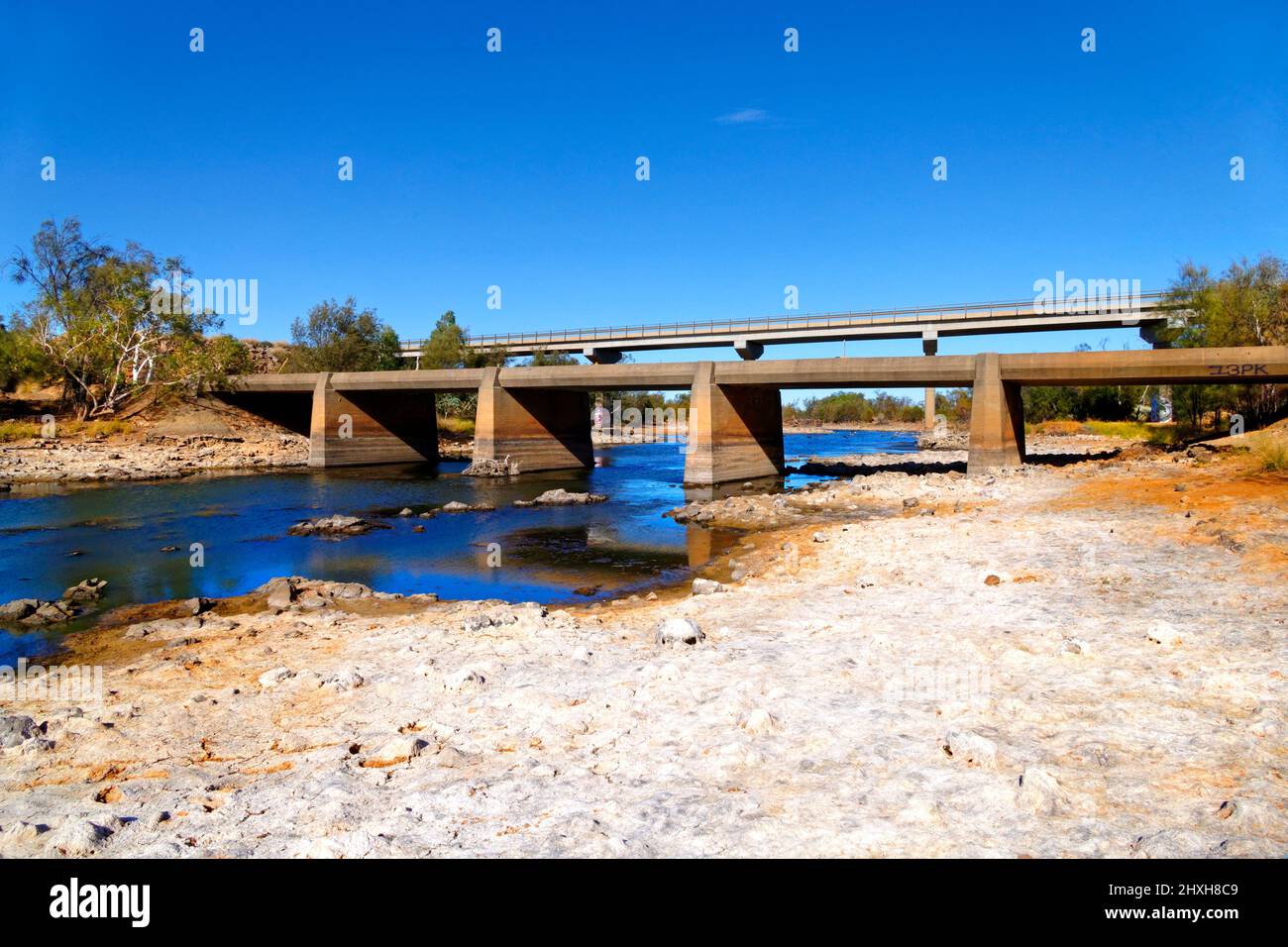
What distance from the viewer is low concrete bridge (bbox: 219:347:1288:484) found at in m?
36.5

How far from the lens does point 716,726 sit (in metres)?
7.01

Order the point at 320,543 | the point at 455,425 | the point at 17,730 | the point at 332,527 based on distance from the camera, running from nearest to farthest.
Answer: the point at 17,730
the point at 320,543
the point at 332,527
the point at 455,425

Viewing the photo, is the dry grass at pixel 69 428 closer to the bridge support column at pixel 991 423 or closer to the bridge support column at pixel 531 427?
the bridge support column at pixel 531 427

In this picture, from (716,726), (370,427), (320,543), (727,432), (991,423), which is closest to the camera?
(716,726)

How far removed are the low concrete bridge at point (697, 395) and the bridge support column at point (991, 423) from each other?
0.05m

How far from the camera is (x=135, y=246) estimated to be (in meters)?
65.3

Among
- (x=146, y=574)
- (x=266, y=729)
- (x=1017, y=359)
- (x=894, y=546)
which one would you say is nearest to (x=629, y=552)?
(x=894, y=546)

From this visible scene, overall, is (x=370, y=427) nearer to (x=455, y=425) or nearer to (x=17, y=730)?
(x=455, y=425)

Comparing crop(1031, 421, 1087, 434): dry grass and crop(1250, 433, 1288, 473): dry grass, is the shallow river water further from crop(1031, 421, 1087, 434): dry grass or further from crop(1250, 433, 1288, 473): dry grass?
crop(1031, 421, 1087, 434): dry grass

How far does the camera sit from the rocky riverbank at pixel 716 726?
5.04 m

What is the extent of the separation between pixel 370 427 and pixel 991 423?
4226cm

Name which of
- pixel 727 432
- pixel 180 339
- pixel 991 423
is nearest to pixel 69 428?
pixel 180 339

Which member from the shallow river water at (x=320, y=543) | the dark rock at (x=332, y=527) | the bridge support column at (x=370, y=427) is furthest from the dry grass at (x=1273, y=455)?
the bridge support column at (x=370, y=427)
